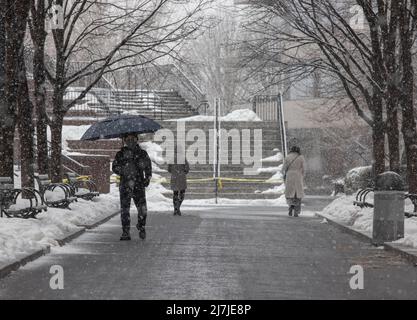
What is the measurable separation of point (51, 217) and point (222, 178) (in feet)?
56.1

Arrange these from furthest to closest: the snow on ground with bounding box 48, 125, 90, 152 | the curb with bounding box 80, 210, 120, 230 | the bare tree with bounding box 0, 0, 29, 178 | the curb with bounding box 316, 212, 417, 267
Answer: the snow on ground with bounding box 48, 125, 90, 152 < the curb with bounding box 80, 210, 120, 230 < the bare tree with bounding box 0, 0, 29, 178 < the curb with bounding box 316, 212, 417, 267

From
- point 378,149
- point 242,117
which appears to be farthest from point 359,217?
point 242,117

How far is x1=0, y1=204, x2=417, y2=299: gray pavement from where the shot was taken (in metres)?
9.80

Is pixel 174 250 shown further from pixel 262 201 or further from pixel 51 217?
pixel 262 201

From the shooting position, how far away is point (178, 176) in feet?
80.4

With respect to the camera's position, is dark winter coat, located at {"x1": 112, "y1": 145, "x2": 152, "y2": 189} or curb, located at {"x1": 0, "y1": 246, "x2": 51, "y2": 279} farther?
dark winter coat, located at {"x1": 112, "y1": 145, "x2": 152, "y2": 189}

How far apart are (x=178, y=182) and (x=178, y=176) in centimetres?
16

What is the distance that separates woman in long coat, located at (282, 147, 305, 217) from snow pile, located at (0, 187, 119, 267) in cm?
548

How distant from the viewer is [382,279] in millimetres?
11070

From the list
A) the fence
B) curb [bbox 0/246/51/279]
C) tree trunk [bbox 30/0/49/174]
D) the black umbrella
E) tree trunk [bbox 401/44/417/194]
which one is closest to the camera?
curb [bbox 0/246/51/279]

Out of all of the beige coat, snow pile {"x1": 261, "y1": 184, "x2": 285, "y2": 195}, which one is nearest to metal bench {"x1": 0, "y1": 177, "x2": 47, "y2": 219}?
the beige coat

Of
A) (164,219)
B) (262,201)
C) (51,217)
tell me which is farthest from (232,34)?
(51,217)

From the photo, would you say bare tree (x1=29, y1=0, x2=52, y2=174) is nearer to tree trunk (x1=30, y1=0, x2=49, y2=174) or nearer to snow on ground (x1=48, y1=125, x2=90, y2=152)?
tree trunk (x1=30, y1=0, x2=49, y2=174)

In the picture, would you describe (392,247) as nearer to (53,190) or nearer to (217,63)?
(53,190)
